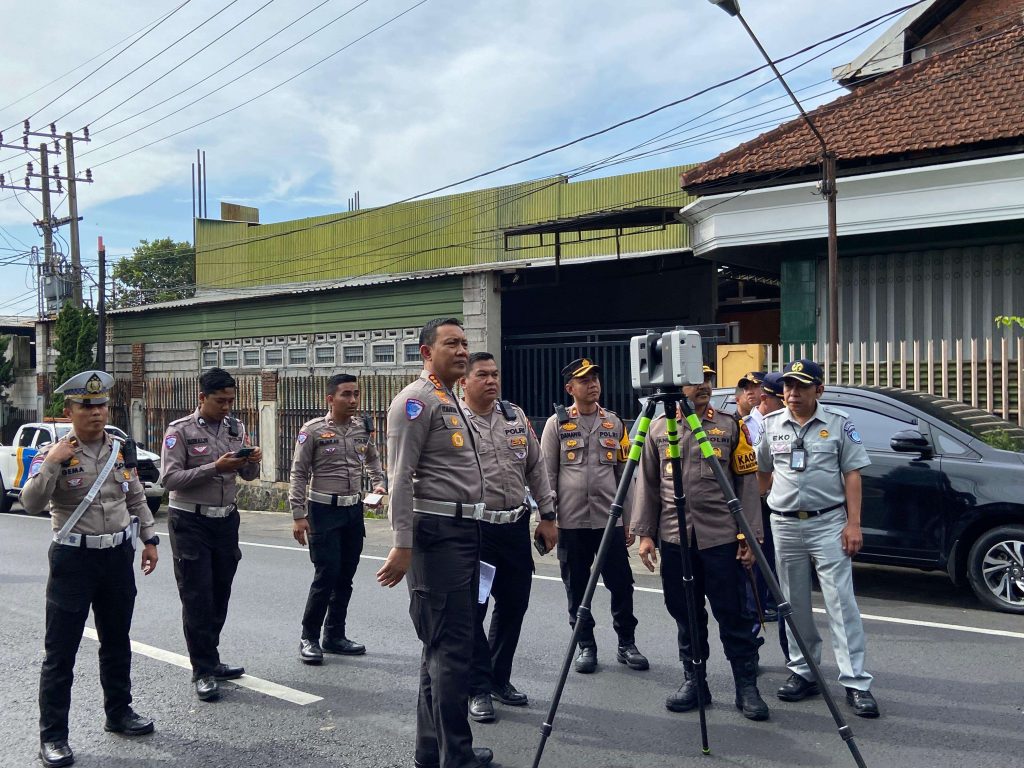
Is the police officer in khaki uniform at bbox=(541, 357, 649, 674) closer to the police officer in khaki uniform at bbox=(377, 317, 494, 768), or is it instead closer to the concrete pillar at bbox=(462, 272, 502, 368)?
the police officer in khaki uniform at bbox=(377, 317, 494, 768)

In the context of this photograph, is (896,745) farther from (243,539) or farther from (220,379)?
(243,539)

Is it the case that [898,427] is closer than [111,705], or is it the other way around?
[111,705]

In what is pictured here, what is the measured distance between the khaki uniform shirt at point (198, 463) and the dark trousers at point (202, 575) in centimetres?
12

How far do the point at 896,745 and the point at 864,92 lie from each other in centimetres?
1188

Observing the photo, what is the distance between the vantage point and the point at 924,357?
11.9m

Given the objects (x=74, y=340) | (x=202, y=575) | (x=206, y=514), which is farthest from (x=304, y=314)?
(x=202, y=575)

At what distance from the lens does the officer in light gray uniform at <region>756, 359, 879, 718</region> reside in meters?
5.06

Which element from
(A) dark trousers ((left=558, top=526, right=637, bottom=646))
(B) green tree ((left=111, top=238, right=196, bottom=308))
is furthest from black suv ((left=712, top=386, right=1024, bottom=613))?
(B) green tree ((left=111, top=238, right=196, bottom=308))

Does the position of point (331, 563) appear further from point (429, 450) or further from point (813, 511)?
point (813, 511)

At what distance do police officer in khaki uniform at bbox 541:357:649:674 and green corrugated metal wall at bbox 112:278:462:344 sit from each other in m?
10.5

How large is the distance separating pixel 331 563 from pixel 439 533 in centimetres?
226

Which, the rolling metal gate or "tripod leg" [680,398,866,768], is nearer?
"tripod leg" [680,398,866,768]

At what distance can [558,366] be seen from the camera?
14.8 meters

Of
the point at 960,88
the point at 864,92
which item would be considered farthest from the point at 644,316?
the point at 960,88
